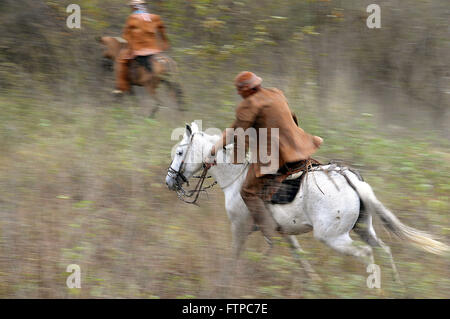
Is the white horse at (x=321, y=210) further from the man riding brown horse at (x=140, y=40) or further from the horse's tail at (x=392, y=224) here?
the man riding brown horse at (x=140, y=40)

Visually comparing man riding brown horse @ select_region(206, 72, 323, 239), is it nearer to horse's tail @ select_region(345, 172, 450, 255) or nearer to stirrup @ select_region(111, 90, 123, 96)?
horse's tail @ select_region(345, 172, 450, 255)

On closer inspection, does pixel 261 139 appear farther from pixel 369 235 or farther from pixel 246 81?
pixel 369 235

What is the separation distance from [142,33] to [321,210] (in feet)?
18.2

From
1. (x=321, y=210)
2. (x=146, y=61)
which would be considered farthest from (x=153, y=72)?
(x=321, y=210)

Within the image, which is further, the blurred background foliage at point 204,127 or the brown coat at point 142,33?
the brown coat at point 142,33

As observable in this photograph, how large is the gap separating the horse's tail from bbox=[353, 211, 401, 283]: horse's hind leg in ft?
0.58

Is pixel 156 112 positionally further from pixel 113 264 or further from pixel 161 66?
pixel 113 264

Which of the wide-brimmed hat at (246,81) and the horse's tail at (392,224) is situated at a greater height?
the wide-brimmed hat at (246,81)

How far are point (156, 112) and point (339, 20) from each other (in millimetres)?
4605

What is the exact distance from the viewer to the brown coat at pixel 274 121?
589 cm

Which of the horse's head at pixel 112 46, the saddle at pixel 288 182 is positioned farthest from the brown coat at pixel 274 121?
the horse's head at pixel 112 46

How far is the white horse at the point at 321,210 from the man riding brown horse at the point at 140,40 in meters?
3.97

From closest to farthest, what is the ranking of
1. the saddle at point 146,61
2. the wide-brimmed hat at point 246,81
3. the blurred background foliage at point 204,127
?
the wide-brimmed hat at point 246,81 < the blurred background foliage at point 204,127 < the saddle at point 146,61

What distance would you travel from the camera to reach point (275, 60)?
11.6 meters
